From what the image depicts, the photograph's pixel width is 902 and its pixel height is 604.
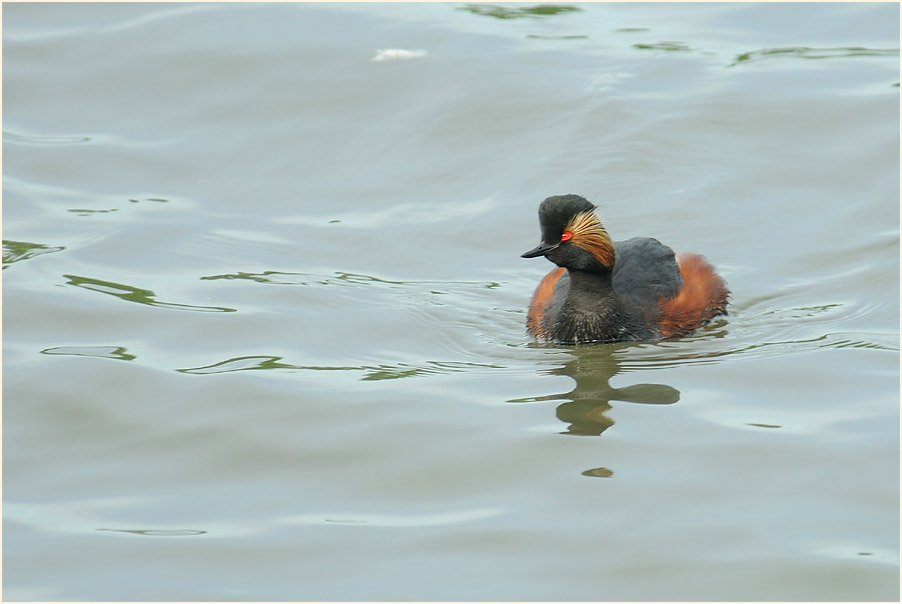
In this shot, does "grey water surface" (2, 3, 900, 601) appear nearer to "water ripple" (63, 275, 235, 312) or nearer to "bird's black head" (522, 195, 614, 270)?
"water ripple" (63, 275, 235, 312)

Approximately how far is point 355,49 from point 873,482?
10580 mm

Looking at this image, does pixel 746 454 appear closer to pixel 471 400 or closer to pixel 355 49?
pixel 471 400

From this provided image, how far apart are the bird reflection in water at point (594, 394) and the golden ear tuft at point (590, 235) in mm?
742

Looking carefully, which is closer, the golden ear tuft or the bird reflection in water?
the bird reflection in water

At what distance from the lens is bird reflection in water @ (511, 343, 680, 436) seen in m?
7.80

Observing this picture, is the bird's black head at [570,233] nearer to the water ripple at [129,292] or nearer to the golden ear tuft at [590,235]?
the golden ear tuft at [590,235]

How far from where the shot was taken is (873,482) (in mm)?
6824

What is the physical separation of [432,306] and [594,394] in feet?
7.99

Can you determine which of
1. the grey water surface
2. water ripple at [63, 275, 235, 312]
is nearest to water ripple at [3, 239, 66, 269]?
the grey water surface

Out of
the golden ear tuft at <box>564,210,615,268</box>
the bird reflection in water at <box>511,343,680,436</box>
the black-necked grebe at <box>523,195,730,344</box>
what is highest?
the golden ear tuft at <box>564,210,615,268</box>

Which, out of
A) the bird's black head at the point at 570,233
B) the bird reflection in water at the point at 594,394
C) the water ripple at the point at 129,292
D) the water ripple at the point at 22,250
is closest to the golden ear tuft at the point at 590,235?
the bird's black head at the point at 570,233

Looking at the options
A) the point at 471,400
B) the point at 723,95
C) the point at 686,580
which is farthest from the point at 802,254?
the point at 686,580

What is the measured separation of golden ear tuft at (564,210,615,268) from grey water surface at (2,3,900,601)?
772mm

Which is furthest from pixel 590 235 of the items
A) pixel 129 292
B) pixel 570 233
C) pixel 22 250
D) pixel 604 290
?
pixel 22 250
